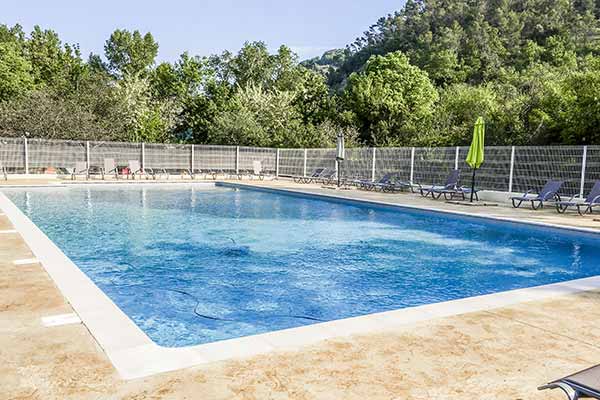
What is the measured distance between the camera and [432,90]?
128 ft

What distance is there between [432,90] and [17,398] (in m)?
39.8

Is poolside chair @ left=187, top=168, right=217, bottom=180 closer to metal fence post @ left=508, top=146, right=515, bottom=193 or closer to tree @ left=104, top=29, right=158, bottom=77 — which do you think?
metal fence post @ left=508, top=146, right=515, bottom=193

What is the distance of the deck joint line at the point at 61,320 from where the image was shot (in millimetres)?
3492

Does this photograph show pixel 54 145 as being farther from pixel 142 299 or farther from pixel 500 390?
pixel 500 390

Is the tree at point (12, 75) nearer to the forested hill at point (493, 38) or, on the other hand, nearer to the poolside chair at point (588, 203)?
the poolside chair at point (588, 203)

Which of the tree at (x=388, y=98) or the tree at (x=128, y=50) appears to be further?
the tree at (x=128, y=50)

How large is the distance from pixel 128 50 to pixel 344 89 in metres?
19.7

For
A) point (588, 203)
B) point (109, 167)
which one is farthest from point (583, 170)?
point (109, 167)

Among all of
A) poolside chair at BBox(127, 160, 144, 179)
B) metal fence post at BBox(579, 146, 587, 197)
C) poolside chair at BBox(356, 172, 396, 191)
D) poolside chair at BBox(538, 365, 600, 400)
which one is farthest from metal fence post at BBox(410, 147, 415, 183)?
poolside chair at BBox(538, 365, 600, 400)

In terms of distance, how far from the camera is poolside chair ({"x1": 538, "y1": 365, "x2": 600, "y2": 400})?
181 cm

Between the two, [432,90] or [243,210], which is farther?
[432,90]

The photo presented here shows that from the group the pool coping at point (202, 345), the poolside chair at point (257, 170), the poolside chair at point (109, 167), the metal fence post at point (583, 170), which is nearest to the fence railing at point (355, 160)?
the metal fence post at point (583, 170)

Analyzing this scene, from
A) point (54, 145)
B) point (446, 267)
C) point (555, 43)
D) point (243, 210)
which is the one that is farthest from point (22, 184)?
point (555, 43)

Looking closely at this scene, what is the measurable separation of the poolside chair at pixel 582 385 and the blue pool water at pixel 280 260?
118 inches
